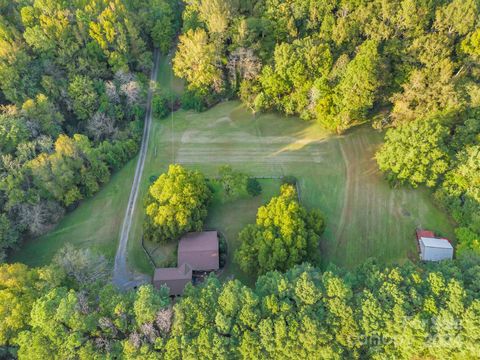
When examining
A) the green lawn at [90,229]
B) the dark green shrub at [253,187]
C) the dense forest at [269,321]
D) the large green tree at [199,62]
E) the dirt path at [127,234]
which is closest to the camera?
the dense forest at [269,321]

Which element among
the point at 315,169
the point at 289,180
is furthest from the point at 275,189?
the point at 315,169

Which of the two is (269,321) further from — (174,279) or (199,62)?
(199,62)

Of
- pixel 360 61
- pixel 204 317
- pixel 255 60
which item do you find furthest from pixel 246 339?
pixel 255 60

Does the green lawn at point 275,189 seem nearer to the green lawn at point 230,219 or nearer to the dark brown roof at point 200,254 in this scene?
the green lawn at point 230,219

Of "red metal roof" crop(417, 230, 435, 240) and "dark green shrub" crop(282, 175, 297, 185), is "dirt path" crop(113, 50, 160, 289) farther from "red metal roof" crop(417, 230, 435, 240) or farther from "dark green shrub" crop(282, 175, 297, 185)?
"red metal roof" crop(417, 230, 435, 240)

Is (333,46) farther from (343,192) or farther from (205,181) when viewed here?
(205,181)

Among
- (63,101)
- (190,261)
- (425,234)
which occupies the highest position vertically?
(63,101)

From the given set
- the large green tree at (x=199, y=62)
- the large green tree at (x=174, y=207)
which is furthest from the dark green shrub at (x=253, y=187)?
the large green tree at (x=199, y=62)
